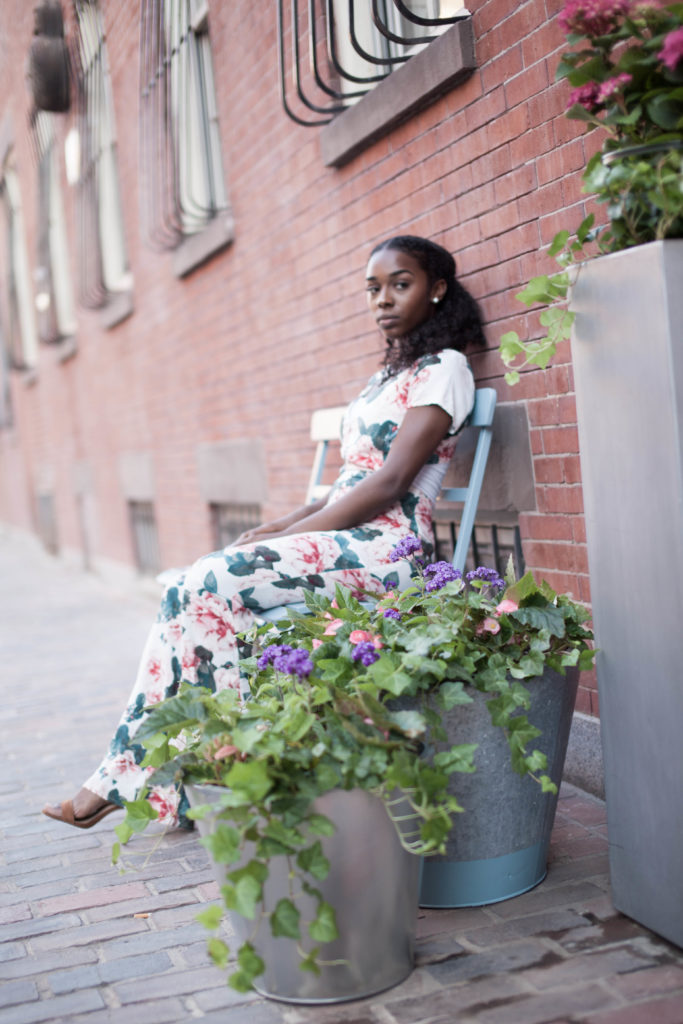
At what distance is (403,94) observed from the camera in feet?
12.0

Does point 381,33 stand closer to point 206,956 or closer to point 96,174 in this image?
point 206,956

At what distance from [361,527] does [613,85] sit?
1642 mm

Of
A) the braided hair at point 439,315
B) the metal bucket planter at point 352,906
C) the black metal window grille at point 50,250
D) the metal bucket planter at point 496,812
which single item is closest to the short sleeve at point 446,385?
the braided hair at point 439,315

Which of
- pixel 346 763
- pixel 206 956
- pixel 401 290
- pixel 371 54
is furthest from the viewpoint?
pixel 371 54

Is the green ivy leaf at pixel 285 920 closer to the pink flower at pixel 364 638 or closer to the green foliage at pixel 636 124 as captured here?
the pink flower at pixel 364 638

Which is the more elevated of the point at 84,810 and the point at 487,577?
the point at 487,577

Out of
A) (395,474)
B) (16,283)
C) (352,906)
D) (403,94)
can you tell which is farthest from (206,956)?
(16,283)

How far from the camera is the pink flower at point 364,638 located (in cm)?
211

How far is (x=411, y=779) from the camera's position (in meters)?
1.90

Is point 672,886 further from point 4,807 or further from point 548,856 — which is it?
point 4,807

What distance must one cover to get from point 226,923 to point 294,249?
344 cm

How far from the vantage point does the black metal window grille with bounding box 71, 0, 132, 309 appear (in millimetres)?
8102

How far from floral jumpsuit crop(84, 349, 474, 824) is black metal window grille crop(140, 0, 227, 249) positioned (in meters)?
3.25

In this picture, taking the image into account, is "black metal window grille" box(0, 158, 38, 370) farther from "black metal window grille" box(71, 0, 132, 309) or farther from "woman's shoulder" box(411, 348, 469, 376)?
"woman's shoulder" box(411, 348, 469, 376)
